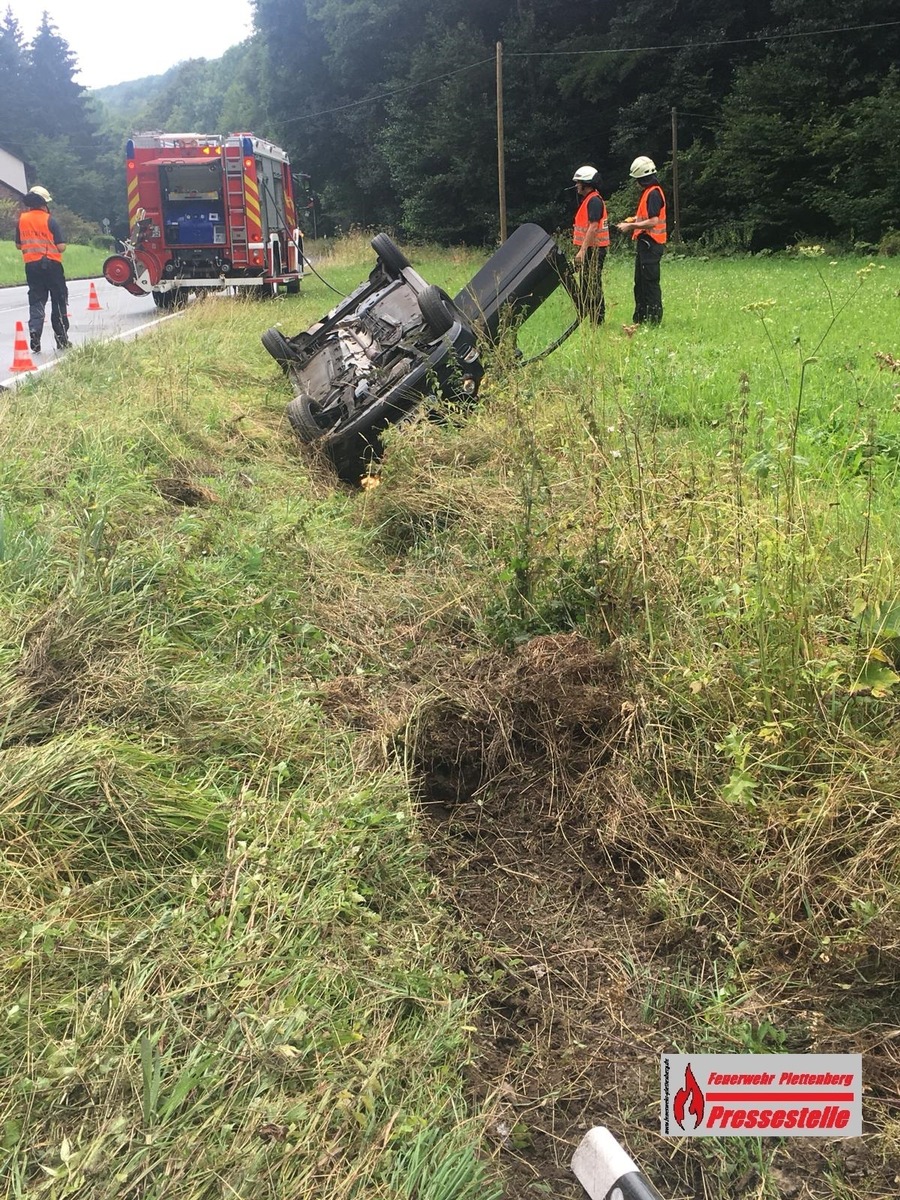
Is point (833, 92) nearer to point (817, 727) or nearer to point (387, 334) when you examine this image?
point (387, 334)

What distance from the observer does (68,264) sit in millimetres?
34625

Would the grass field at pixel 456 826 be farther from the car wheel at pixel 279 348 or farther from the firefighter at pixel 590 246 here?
the car wheel at pixel 279 348

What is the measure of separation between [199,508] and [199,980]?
10.0 feet

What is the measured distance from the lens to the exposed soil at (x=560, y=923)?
172 cm

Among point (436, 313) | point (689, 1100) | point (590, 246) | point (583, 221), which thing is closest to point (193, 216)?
point (583, 221)

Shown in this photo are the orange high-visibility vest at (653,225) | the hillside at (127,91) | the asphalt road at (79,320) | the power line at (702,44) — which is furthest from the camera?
the hillside at (127,91)

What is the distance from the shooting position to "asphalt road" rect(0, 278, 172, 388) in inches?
381

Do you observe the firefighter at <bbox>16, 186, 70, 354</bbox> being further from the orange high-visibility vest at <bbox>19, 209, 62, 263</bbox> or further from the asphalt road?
the asphalt road

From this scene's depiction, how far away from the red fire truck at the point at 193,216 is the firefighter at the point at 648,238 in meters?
8.42

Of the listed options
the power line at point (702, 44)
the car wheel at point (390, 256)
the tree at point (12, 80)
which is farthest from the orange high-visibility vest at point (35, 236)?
the tree at point (12, 80)

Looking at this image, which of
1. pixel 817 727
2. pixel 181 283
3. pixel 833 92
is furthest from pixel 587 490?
pixel 833 92

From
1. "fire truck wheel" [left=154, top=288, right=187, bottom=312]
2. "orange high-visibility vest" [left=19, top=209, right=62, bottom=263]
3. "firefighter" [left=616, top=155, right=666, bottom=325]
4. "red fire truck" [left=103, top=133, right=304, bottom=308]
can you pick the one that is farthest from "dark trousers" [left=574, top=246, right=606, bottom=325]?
"fire truck wheel" [left=154, top=288, right=187, bottom=312]

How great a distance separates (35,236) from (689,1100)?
12.1 m

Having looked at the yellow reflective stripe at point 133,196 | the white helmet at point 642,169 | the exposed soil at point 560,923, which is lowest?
the exposed soil at point 560,923
